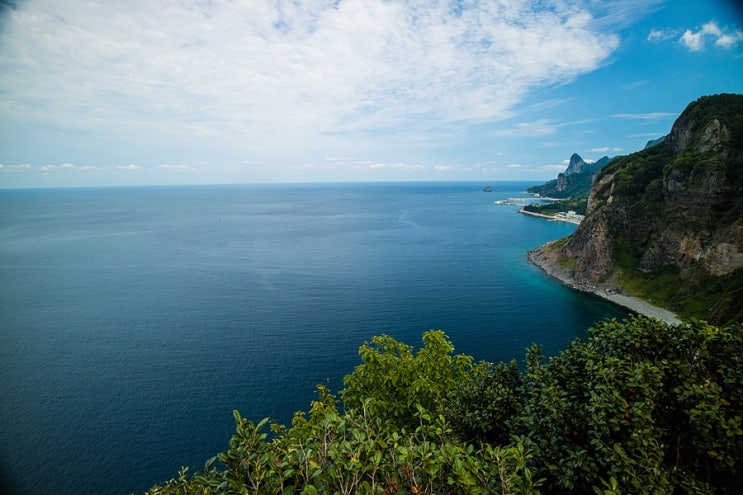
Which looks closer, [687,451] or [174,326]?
[687,451]

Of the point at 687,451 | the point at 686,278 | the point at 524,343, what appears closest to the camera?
the point at 687,451

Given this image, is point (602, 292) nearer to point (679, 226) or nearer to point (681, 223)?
point (679, 226)

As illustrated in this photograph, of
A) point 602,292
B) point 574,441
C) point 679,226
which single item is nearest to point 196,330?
point 574,441

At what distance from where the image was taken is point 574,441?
11.1 metres

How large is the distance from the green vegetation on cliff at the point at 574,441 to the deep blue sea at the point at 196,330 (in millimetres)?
37844

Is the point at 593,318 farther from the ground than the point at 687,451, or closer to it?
closer to it

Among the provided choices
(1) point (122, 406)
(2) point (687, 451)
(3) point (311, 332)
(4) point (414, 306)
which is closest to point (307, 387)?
(3) point (311, 332)

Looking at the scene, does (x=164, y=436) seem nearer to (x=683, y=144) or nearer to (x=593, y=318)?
(x=593, y=318)

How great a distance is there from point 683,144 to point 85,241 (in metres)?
226

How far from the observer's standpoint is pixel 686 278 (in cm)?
8500

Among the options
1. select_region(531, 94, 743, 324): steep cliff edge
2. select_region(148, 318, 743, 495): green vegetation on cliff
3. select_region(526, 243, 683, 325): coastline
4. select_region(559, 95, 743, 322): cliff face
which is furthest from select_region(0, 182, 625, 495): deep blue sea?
select_region(148, 318, 743, 495): green vegetation on cliff

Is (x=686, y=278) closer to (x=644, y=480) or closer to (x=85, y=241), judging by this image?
(x=644, y=480)

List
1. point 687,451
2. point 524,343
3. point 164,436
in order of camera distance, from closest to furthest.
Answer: point 687,451
point 164,436
point 524,343

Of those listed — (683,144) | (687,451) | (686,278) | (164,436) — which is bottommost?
(164,436)
